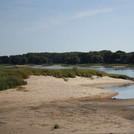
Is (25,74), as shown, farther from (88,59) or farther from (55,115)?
(88,59)

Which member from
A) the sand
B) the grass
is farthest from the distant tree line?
the sand

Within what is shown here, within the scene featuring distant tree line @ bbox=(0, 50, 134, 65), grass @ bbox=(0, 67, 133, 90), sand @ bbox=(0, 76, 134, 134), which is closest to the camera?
sand @ bbox=(0, 76, 134, 134)

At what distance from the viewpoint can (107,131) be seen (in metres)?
9.81

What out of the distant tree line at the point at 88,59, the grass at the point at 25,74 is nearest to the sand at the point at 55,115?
the grass at the point at 25,74

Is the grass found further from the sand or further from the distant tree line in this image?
the distant tree line

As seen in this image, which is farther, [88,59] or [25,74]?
[88,59]

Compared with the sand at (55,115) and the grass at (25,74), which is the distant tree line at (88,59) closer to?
the grass at (25,74)

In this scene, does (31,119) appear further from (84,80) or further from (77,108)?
(84,80)

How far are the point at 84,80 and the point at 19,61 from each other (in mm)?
105507

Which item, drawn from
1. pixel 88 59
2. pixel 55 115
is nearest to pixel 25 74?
pixel 55 115

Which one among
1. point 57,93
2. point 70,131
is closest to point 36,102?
point 57,93

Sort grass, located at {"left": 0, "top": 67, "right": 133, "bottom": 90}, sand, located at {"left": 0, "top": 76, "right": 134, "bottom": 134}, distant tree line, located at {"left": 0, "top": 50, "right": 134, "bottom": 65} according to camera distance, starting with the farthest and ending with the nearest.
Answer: distant tree line, located at {"left": 0, "top": 50, "right": 134, "bottom": 65} → grass, located at {"left": 0, "top": 67, "right": 133, "bottom": 90} → sand, located at {"left": 0, "top": 76, "right": 134, "bottom": 134}

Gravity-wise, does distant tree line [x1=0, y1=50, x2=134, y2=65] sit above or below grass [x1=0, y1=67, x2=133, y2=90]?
above

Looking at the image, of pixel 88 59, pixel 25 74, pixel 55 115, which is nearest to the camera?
pixel 55 115
